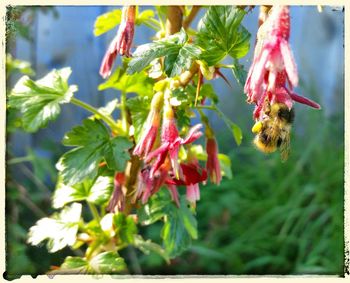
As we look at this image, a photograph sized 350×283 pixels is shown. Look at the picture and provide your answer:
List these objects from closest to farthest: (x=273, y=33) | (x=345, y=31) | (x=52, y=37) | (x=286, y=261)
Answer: (x=273, y=33) → (x=345, y=31) → (x=286, y=261) → (x=52, y=37)

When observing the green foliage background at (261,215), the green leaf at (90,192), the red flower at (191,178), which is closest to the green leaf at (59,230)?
the green leaf at (90,192)

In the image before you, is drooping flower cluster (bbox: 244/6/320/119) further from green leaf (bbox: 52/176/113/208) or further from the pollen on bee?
green leaf (bbox: 52/176/113/208)

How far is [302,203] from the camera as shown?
2.45 meters

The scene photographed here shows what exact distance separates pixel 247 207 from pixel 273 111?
1682mm

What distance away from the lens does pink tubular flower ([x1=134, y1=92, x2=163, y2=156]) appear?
86 cm

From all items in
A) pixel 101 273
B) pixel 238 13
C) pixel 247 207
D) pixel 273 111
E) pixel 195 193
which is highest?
pixel 238 13

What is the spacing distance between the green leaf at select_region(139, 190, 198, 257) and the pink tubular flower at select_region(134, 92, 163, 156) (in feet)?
0.68

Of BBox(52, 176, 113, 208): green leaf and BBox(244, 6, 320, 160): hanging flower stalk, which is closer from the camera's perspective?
BBox(244, 6, 320, 160): hanging flower stalk

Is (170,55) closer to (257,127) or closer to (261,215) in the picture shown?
(257,127)

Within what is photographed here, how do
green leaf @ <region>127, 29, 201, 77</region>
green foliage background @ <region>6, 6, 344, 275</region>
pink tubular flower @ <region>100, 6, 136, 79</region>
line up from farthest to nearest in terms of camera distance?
1. green foliage background @ <region>6, 6, 344, 275</region>
2. pink tubular flower @ <region>100, 6, 136, 79</region>
3. green leaf @ <region>127, 29, 201, 77</region>

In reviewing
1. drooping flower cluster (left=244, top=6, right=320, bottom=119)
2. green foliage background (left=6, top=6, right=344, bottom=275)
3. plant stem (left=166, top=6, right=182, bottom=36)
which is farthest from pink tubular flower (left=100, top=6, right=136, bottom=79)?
green foliage background (left=6, top=6, right=344, bottom=275)

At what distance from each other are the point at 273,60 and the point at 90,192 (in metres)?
0.56

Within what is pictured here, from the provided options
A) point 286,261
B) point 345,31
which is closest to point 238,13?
point 345,31

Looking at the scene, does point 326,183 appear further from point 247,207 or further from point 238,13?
point 238,13
